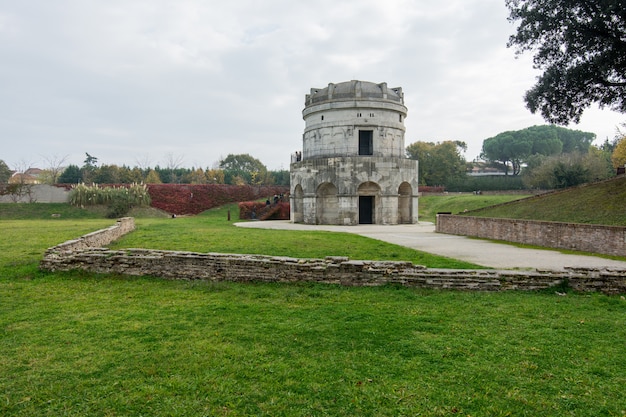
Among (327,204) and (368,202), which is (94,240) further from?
(368,202)

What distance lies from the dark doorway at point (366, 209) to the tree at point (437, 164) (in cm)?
3463

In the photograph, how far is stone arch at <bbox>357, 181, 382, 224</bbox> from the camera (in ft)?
96.0

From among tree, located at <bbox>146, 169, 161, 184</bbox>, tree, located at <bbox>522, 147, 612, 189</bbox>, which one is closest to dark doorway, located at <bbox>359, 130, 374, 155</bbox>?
tree, located at <bbox>522, 147, 612, 189</bbox>

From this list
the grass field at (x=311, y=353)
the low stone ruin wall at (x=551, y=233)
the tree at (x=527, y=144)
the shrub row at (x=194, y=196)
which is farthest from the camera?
the tree at (x=527, y=144)

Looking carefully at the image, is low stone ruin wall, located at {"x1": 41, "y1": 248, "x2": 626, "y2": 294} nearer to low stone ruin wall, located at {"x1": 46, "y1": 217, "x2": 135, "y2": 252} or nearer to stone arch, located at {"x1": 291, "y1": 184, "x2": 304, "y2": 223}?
low stone ruin wall, located at {"x1": 46, "y1": 217, "x2": 135, "y2": 252}

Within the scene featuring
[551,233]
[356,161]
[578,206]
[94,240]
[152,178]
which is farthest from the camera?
[152,178]

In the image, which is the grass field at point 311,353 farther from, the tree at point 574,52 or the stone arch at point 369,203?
the stone arch at point 369,203

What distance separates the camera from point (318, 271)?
9102 millimetres

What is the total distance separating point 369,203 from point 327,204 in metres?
2.94

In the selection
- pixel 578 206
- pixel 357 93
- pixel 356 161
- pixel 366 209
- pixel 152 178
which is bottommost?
pixel 366 209

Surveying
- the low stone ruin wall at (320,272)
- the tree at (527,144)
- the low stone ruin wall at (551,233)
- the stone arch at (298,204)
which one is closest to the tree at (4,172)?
the stone arch at (298,204)

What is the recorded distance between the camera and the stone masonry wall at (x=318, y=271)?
8.55 meters

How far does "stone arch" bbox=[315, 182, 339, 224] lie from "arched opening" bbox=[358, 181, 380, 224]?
5.75ft

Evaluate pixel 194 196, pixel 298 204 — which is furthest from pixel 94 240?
pixel 194 196
